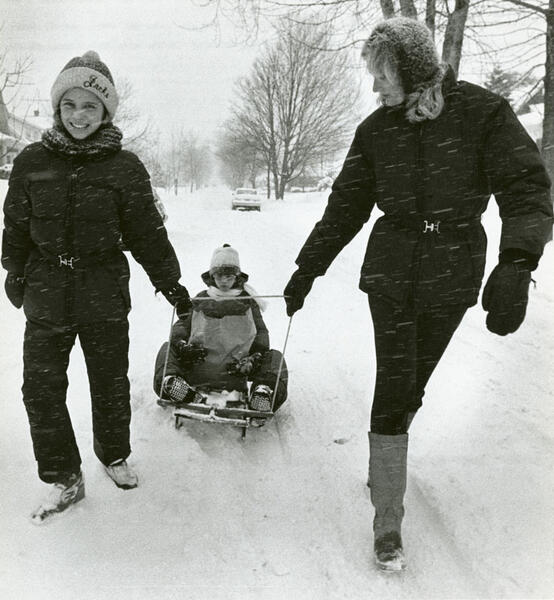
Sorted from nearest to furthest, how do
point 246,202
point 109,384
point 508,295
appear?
1. point 508,295
2. point 109,384
3. point 246,202

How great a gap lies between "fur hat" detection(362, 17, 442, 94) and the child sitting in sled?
1.95 meters

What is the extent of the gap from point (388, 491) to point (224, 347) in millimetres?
1910

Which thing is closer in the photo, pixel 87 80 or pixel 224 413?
pixel 87 80

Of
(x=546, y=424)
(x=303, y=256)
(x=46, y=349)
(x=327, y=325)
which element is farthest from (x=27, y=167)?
(x=327, y=325)

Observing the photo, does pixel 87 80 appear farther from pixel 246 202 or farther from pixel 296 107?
pixel 296 107

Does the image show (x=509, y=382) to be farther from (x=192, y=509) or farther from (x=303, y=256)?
(x=192, y=509)

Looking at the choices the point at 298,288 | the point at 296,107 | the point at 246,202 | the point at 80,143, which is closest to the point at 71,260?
the point at 80,143

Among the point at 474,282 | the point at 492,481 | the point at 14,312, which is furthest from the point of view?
the point at 14,312

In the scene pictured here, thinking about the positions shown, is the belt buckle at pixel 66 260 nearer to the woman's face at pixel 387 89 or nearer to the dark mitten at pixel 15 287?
the dark mitten at pixel 15 287

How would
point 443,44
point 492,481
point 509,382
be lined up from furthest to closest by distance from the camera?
point 443,44 → point 509,382 → point 492,481

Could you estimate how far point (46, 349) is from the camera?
2596mm

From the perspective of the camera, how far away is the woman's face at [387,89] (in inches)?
87.7

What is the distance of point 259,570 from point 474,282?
1.54m

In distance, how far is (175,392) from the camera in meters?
3.51
